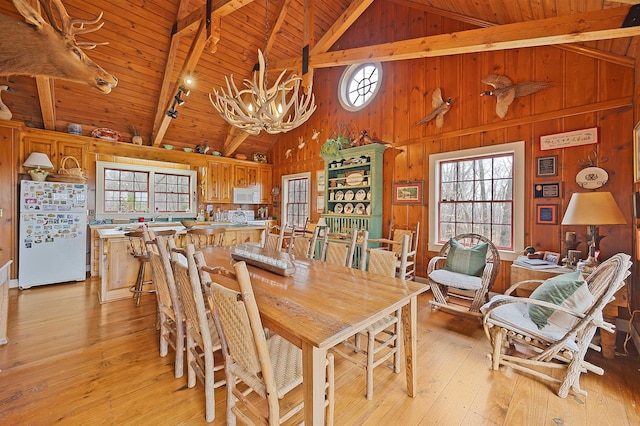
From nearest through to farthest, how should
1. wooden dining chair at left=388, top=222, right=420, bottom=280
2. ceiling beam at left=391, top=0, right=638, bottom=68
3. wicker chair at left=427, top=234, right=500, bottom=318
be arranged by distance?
ceiling beam at left=391, top=0, right=638, bottom=68 < wicker chair at left=427, top=234, right=500, bottom=318 < wooden dining chair at left=388, top=222, right=420, bottom=280

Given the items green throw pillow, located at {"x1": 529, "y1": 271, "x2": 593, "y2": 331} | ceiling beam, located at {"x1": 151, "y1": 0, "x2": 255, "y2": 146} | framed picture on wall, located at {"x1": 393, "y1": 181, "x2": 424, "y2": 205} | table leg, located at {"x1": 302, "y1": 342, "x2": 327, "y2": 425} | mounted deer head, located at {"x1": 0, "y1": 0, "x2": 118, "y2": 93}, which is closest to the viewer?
table leg, located at {"x1": 302, "y1": 342, "x2": 327, "y2": 425}

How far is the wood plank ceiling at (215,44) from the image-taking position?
2.47 m

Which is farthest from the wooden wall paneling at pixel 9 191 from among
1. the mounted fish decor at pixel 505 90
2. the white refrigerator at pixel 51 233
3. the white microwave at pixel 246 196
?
the mounted fish decor at pixel 505 90

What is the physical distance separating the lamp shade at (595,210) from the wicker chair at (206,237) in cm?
383

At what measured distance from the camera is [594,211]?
224 centimetres

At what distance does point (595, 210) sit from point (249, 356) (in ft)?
9.70

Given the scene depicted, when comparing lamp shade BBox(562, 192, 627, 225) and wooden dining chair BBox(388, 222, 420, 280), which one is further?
wooden dining chair BBox(388, 222, 420, 280)

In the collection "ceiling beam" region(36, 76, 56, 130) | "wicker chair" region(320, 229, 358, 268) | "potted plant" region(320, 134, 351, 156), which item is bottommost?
"wicker chair" region(320, 229, 358, 268)

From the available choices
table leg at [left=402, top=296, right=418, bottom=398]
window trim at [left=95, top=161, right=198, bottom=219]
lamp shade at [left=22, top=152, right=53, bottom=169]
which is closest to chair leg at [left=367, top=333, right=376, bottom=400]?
table leg at [left=402, top=296, right=418, bottom=398]

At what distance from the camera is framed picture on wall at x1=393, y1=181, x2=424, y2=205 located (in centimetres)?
434

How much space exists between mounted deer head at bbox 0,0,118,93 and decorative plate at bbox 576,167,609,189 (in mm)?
4819

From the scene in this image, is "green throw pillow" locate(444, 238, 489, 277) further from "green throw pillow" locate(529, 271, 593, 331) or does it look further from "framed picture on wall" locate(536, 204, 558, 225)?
"green throw pillow" locate(529, 271, 593, 331)

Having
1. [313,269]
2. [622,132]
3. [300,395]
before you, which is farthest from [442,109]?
[300,395]

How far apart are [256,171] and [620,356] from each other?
23.3ft
